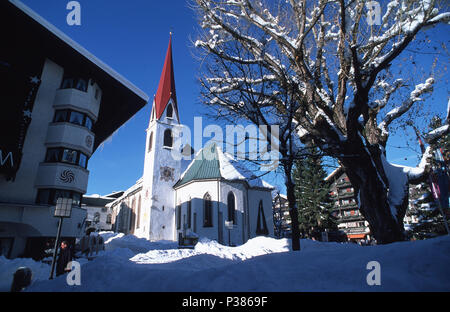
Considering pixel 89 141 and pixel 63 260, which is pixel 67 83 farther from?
pixel 63 260

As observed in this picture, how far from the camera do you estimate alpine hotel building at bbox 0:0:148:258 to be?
1337cm

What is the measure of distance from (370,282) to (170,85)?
3457cm

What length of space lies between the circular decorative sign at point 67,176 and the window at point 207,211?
12.6m

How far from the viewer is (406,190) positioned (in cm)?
750

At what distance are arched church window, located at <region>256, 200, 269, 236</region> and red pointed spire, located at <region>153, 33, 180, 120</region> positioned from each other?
17.4m

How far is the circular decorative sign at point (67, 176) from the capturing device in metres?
15.1

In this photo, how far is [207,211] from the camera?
81.0 ft

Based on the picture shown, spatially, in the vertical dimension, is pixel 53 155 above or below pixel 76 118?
below

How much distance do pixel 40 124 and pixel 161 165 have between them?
1554cm

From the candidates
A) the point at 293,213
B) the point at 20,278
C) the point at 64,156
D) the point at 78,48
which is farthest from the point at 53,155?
the point at 293,213

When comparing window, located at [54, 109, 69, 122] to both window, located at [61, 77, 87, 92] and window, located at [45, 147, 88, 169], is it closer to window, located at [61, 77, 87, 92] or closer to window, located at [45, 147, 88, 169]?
window, located at [61, 77, 87, 92]

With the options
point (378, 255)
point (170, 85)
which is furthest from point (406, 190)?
point (170, 85)

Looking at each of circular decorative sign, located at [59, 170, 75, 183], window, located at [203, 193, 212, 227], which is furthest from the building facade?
circular decorative sign, located at [59, 170, 75, 183]
